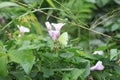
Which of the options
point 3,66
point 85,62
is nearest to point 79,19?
point 85,62

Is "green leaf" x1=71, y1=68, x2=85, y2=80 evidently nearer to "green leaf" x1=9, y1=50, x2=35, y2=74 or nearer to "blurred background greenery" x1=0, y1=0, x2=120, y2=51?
"green leaf" x1=9, y1=50, x2=35, y2=74

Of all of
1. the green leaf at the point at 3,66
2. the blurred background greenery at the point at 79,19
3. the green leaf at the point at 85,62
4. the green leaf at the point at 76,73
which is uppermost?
the blurred background greenery at the point at 79,19

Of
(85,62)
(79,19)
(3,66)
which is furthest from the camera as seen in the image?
(79,19)

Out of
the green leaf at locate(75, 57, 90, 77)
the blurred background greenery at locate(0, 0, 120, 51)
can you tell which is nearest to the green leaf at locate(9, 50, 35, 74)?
the green leaf at locate(75, 57, 90, 77)

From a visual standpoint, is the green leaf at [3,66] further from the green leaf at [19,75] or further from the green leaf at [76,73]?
the green leaf at [76,73]

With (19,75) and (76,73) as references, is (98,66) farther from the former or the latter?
(19,75)

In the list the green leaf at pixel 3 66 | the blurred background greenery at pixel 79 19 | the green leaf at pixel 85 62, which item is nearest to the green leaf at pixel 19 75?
the green leaf at pixel 3 66

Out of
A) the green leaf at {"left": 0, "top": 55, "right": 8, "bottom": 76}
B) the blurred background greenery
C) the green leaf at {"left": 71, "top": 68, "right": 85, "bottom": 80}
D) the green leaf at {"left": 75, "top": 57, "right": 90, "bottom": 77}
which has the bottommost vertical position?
the green leaf at {"left": 71, "top": 68, "right": 85, "bottom": 80}

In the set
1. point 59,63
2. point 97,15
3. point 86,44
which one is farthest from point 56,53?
point 97,15
